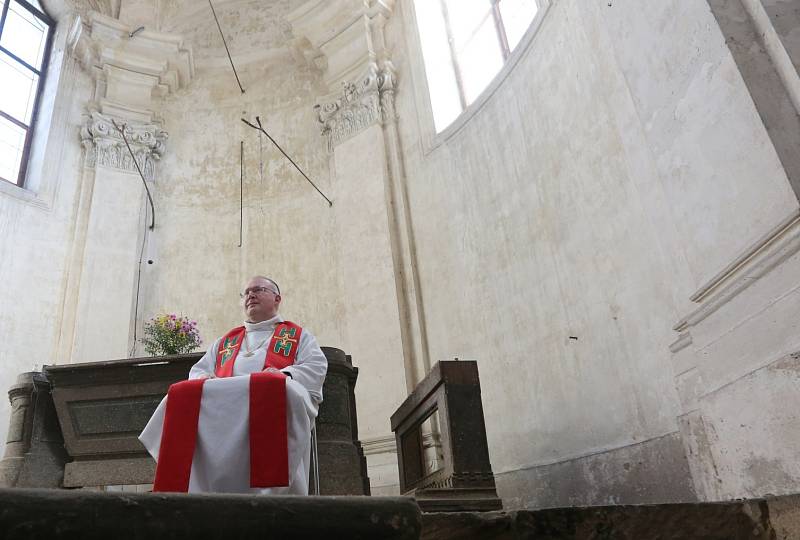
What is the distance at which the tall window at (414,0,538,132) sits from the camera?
698cm

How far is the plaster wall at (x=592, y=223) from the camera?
2.63m

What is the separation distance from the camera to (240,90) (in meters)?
10.5

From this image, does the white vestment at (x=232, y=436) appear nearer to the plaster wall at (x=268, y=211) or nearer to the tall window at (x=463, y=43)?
the plaster wall at (x=268, y=211)

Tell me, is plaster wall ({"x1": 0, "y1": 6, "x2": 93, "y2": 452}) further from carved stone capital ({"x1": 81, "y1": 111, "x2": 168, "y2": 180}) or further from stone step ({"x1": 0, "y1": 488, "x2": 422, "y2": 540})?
stone step ({"x1": 0, "y1": 488, "x2": 422, "y2": 540})

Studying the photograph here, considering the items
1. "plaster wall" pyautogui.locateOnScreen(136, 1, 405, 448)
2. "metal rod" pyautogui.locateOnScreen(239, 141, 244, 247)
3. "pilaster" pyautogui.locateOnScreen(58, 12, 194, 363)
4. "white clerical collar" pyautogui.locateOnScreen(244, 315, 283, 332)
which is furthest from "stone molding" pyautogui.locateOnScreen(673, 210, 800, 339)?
"metal rod" pyautogui.locateOnScreen(239, 141, 244, 247)

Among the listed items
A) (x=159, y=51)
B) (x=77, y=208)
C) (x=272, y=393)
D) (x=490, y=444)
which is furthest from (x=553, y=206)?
(x=159, y=51)

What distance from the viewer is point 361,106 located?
8.92m

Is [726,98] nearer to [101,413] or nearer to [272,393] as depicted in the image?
[272,393]

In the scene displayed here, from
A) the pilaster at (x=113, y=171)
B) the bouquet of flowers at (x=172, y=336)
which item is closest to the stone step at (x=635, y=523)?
the bouquet of flowers at (x=172, y=336)

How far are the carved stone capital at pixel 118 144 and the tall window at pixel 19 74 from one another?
31.7 inches

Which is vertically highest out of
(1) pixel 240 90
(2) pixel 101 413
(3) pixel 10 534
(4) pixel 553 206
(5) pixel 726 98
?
(1) pixel 240 90

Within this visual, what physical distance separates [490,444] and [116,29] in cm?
846

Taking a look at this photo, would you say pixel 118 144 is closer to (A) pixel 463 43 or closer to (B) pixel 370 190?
(B) pixel 370 190

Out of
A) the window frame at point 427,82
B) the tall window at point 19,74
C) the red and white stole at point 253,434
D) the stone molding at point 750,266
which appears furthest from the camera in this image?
the tall window at point 19,74
